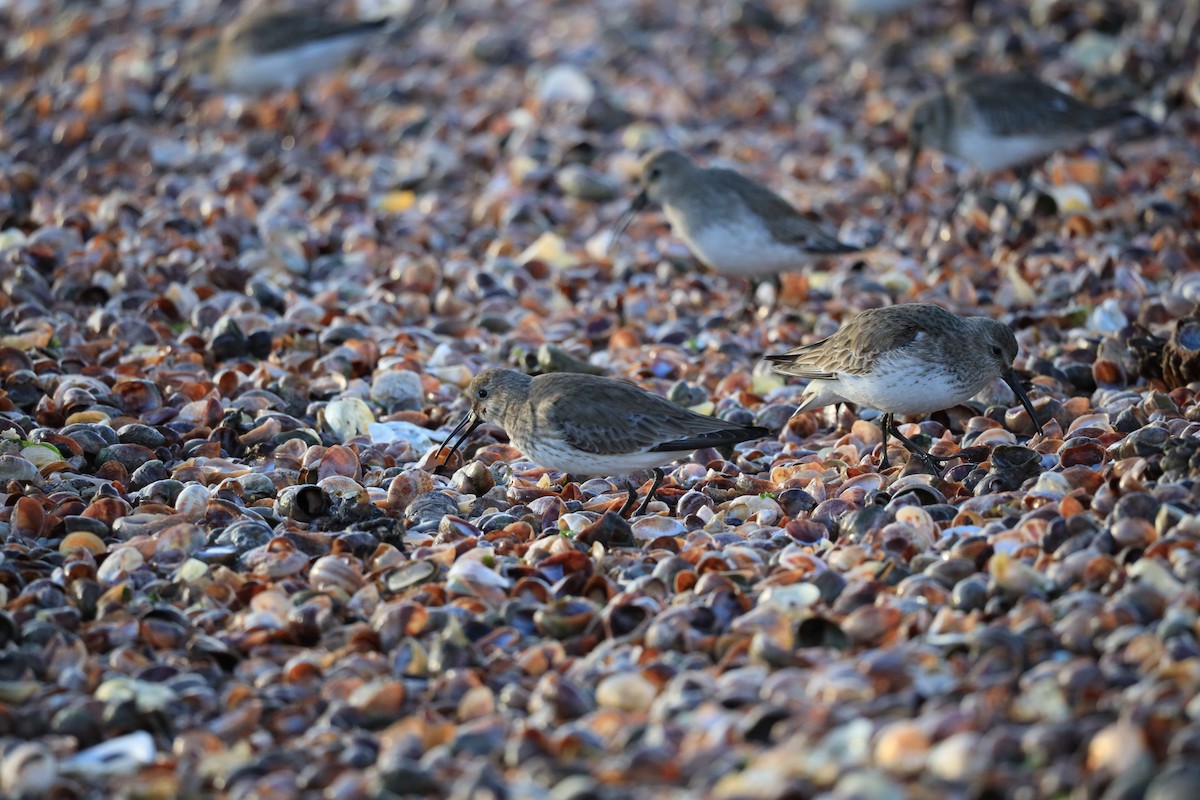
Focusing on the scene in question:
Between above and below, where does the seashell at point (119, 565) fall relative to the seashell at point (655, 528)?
above

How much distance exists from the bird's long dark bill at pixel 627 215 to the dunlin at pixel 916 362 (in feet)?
10.1

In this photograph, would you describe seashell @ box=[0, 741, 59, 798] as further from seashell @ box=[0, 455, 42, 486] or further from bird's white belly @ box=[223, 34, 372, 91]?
bird's white belly @ box=[223, 34, 372, 91]

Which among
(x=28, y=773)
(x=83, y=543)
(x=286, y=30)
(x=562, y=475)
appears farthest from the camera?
(x=286, y=30)

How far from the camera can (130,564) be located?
5.16 metres

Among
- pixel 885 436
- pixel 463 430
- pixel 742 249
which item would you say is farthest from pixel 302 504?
pixel 742 249

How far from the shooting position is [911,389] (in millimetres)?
6051

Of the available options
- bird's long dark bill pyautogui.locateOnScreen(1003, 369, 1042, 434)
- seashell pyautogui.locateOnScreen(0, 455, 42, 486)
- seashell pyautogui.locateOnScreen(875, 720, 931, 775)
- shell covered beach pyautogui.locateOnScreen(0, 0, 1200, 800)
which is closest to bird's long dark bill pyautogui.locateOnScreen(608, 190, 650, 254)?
shell covered beach pyautogui.locateOnScreen(0, 0, 1200, 800)

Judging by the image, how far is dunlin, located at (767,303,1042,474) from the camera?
6.05 meters

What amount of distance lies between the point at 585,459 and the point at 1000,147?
5.17 metres

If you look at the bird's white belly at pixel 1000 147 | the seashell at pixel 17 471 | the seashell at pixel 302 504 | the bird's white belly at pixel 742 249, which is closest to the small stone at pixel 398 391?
the seashell at pixel 302 504

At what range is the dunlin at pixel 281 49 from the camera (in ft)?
39.5

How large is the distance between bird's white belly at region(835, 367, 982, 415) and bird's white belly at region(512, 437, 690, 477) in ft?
2.78

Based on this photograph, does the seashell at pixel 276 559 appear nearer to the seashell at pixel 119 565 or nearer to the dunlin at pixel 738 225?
the seashell at pixel 119 565

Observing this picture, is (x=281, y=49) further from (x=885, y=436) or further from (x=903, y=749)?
(x=903, y=749)
